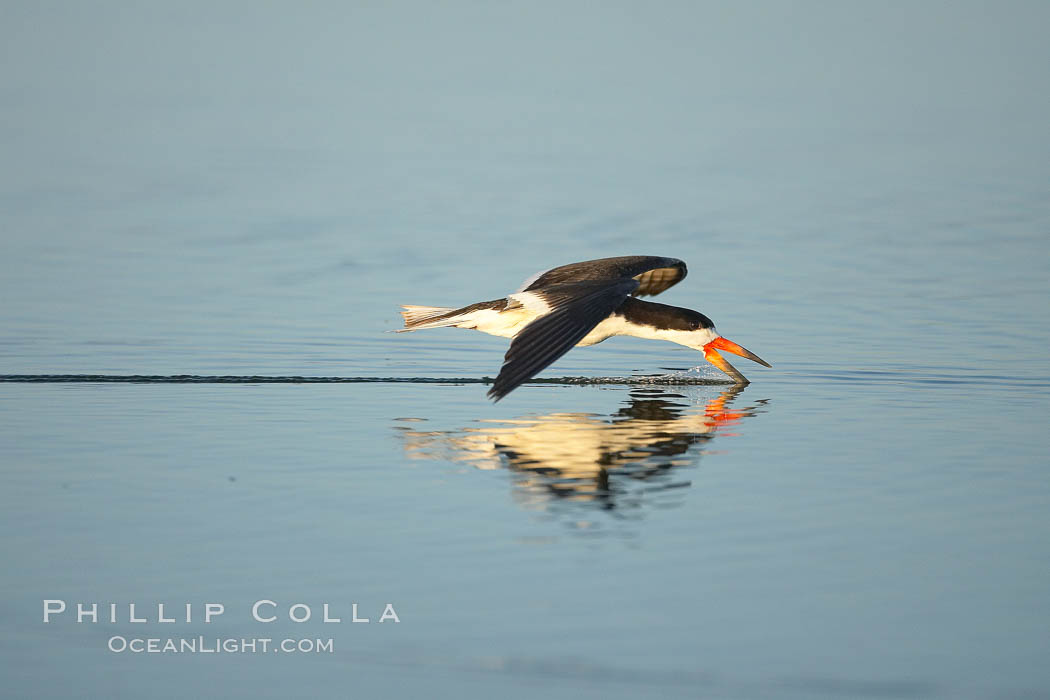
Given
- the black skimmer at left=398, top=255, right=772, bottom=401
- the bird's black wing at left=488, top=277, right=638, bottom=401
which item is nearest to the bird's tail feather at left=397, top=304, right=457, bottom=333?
the black skimmer at left=398, top=255, right=772, bottom=401

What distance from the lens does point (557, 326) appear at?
8078mm

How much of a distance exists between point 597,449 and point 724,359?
277 centimetres

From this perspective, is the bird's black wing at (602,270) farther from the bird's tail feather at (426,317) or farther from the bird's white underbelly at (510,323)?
the bird's tail feather at (426,317)

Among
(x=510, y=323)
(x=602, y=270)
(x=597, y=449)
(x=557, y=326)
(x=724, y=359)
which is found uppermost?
(x=602, y=270)

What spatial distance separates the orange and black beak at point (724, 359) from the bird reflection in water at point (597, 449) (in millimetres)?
562

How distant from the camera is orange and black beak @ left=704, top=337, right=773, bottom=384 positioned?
10.0 meters

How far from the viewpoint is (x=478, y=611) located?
4.98 m

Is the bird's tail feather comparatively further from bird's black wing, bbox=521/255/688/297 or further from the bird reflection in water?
the bird reflection in water

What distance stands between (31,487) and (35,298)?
623cm

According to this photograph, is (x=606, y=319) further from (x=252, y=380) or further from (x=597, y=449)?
(x=252, y=380)

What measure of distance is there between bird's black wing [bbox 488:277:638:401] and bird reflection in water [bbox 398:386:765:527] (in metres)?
0.36

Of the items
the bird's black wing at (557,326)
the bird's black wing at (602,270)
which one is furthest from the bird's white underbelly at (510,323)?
the bird's black wing at (557,326)

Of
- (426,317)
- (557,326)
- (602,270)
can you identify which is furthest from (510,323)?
(557,326)

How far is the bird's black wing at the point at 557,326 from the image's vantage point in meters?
7.34
